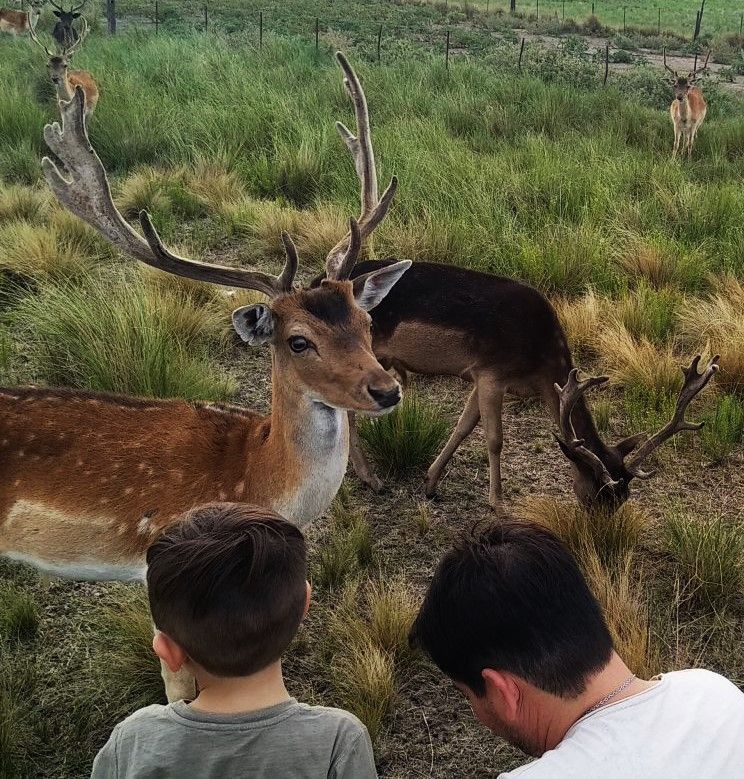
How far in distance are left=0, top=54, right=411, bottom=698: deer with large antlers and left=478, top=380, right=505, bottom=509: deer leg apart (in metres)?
1.51

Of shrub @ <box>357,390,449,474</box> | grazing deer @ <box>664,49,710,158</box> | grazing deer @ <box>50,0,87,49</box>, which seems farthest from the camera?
grazing deer @ <box>50,0,87,49</box>

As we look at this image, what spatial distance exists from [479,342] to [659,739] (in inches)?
130

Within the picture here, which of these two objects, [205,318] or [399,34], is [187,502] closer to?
[205,318]

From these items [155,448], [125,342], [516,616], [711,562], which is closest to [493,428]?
[711,562]

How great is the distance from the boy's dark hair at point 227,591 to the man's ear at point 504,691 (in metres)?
0.43

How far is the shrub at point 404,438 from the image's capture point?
509 cm

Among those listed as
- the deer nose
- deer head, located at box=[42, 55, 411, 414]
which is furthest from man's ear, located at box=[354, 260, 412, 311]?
the deer nose

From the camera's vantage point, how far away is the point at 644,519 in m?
4.23

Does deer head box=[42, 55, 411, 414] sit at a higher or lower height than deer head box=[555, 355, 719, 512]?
higher

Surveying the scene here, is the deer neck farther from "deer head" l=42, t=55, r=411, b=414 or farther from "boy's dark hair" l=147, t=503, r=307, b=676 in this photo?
"boy's dark hair" l=147, t=503, r=307, b=676

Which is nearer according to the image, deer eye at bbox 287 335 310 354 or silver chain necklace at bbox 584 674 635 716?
silver chain necklace at bbox 584 674 635 716

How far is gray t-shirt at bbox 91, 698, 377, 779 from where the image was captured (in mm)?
1688

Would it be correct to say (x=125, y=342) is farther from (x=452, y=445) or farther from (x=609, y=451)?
(x=609, y=451)

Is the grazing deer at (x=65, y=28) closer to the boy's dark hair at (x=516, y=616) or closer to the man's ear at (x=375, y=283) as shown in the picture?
the man's ear at (x=375, y=283)
